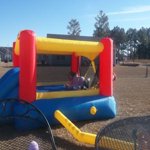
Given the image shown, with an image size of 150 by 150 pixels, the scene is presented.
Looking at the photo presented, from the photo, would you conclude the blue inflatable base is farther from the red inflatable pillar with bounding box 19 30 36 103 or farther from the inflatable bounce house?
the red inflatable pillar with bounding box 19 30 36 103

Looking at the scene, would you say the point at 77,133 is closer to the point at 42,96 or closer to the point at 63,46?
the point at 42,96

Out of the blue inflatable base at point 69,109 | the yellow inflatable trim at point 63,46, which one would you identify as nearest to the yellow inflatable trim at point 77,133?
the blue inflatable base at point 69,109

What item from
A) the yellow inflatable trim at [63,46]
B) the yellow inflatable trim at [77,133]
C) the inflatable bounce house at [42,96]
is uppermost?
the yellow inflatable trim at [63,46]

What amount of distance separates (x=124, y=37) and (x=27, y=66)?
99.6 meters

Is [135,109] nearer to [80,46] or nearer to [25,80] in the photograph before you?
[80,46]

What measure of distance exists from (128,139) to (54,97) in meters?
3.58

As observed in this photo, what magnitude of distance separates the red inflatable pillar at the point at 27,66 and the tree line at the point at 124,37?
77869 mm

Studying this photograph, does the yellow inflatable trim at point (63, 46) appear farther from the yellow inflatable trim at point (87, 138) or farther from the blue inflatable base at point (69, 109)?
the yellow inflatable trim at point (87, 138)

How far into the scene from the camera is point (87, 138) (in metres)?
5.93

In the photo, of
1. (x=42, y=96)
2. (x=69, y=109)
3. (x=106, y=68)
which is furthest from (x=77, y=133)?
(x=106, y=68)

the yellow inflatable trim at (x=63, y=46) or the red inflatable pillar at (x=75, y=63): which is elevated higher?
the yellow inflatable trim at (x=63, y=46)

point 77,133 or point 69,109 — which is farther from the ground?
point 69,109

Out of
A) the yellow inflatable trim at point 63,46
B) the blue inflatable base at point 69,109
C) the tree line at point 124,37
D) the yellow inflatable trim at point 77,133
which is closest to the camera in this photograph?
the yellow inflatable trim at point 77,133

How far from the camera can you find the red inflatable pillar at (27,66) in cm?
711
